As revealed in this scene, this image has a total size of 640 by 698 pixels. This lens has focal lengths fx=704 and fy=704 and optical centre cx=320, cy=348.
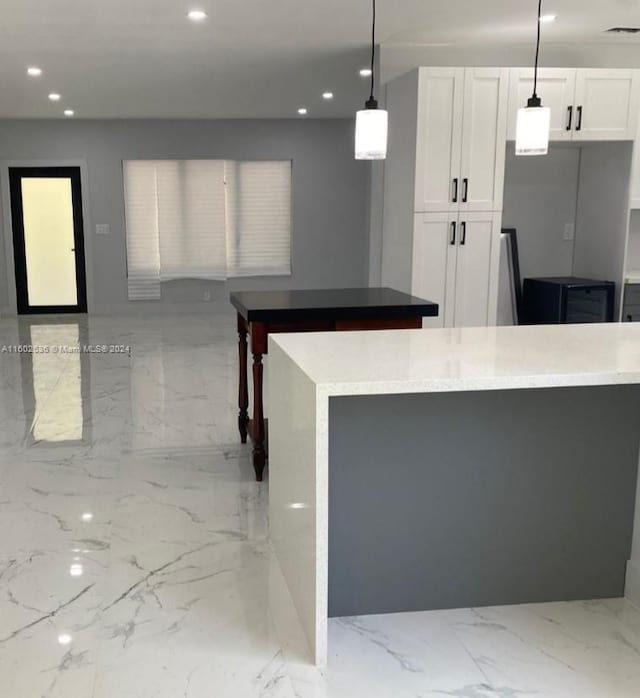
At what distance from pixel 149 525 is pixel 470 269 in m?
2.86

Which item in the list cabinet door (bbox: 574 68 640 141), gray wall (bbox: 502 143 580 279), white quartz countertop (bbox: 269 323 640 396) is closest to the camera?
white quartz countertop (bbox: 269 323 640 396)

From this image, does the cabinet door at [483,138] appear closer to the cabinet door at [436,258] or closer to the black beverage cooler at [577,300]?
the cabinet door at [436,258]

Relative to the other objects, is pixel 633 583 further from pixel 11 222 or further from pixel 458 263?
pixel 11 222

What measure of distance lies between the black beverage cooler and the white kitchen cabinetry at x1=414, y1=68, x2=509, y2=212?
0.84 m

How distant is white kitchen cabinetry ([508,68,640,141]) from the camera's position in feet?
15.2

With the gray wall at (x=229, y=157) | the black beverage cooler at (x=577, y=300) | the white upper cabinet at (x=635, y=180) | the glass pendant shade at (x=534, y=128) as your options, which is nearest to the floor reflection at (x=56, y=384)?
the gray wall at (x=229, y=157)

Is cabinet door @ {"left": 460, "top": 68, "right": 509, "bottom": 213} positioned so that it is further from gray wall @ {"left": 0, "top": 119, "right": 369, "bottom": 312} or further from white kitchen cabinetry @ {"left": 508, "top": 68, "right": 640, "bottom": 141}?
gray wall @ {"left": 0, "top": 119, "right": 369, "bottom": 312}

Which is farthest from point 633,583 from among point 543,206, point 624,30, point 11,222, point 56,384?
point 11,222

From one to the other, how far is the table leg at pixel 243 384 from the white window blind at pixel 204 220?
5.69 meters

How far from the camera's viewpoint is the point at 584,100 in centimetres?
469

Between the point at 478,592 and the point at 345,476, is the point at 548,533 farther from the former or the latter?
the point at 345,476

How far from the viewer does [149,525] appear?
2.97 meters

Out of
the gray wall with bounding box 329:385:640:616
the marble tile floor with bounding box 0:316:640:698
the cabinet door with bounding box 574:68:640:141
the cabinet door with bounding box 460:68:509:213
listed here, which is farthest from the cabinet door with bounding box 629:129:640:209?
the marble tile floor with bounding box 0:316:640:698

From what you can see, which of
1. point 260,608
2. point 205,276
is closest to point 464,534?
point 260,608
